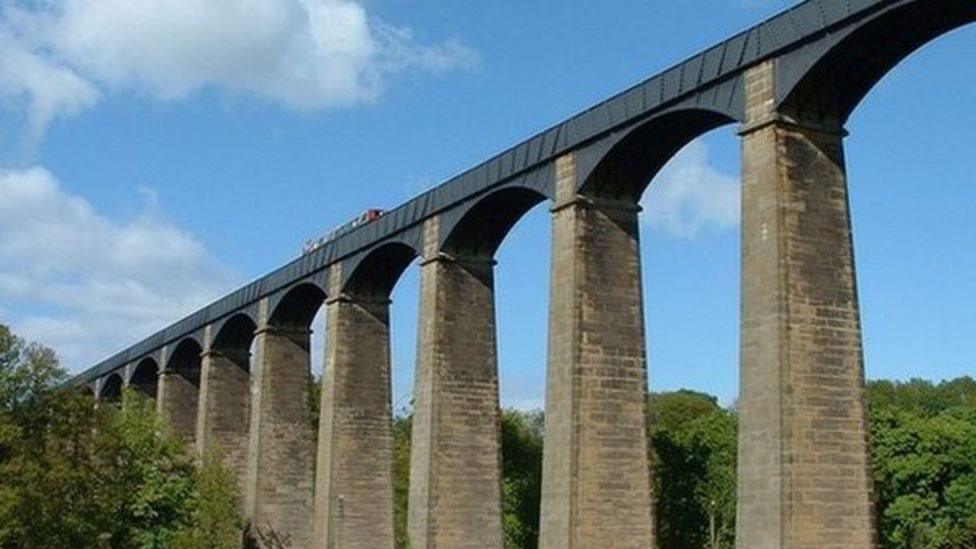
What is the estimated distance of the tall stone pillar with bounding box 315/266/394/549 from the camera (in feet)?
134

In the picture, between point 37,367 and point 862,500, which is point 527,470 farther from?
point 862,500

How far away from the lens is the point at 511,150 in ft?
113

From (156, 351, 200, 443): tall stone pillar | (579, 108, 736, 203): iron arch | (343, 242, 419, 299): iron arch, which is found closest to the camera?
(579, 108, 736, 203): iron arch

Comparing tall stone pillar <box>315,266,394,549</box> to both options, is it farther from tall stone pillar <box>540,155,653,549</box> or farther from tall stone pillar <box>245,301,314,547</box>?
tall stone pillar <box>540,155,653,549</box>

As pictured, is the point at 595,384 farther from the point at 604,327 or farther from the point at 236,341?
the point at 236,341

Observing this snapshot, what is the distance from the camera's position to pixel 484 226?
3675cm

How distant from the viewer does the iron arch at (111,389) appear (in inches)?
2717

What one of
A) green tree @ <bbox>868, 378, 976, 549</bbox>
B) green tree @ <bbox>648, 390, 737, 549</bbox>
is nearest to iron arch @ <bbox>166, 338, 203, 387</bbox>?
green tree @ <bbox>648, 390, 737, 549</bbox>

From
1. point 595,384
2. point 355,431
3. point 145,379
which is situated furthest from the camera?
point 145,379

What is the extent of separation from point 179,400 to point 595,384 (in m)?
33.2

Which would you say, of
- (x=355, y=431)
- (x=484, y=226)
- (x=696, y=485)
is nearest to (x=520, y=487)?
(x=696, y=485)

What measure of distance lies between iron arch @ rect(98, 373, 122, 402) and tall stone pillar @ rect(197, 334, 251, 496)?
1654cm

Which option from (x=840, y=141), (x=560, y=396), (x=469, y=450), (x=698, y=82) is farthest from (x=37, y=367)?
(x=840, y=141)

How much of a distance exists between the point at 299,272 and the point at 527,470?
60.7 ft
